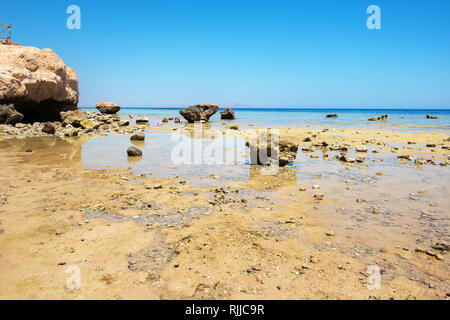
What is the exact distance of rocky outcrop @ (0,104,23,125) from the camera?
17.9 metres

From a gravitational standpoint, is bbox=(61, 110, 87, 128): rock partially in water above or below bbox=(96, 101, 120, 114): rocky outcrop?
below

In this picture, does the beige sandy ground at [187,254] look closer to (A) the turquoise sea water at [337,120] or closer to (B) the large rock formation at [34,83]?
(B) the large rock formation at [34,83]

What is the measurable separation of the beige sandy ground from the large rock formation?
695 inches

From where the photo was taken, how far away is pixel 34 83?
66.3 ft

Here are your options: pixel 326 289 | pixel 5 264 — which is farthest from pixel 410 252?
pixel 5 264

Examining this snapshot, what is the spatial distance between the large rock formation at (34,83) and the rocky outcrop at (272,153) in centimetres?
1902

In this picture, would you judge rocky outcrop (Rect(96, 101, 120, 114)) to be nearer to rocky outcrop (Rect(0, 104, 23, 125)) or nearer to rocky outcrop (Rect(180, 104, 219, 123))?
rocky outcrop (Rect(180, 104, 219, 123))

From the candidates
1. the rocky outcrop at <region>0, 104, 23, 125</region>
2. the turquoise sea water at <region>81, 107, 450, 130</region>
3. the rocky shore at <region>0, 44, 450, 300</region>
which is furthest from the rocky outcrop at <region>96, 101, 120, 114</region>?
the rocky shore at <region>0, 44, 450, 300</region>

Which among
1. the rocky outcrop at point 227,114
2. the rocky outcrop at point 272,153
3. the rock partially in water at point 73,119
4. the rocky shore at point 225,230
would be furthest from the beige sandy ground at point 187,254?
the rocky outcrop at point 227,114

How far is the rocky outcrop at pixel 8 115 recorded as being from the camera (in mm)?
17906

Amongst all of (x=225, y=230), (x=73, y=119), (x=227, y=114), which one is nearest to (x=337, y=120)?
(x=227, y=114)

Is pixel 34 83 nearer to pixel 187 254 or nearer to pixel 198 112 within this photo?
pixel 198 112

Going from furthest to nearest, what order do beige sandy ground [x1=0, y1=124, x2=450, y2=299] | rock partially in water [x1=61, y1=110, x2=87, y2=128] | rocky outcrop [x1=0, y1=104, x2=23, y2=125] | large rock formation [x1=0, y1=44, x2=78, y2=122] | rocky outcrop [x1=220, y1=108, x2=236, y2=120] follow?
rocky outcrop [x1=220, y1=108, x2=236, y2=120], rock partially in water [x1=61, y1=110, x2=87, y2=128], large rock formation [x1=0, y1=44, x2=78, y2=122], rocky outcrop [x1=0, y1=104, x2=23, y2=125], beige sandy ground [x1=0, y1=124, x2=450, y2=299]
